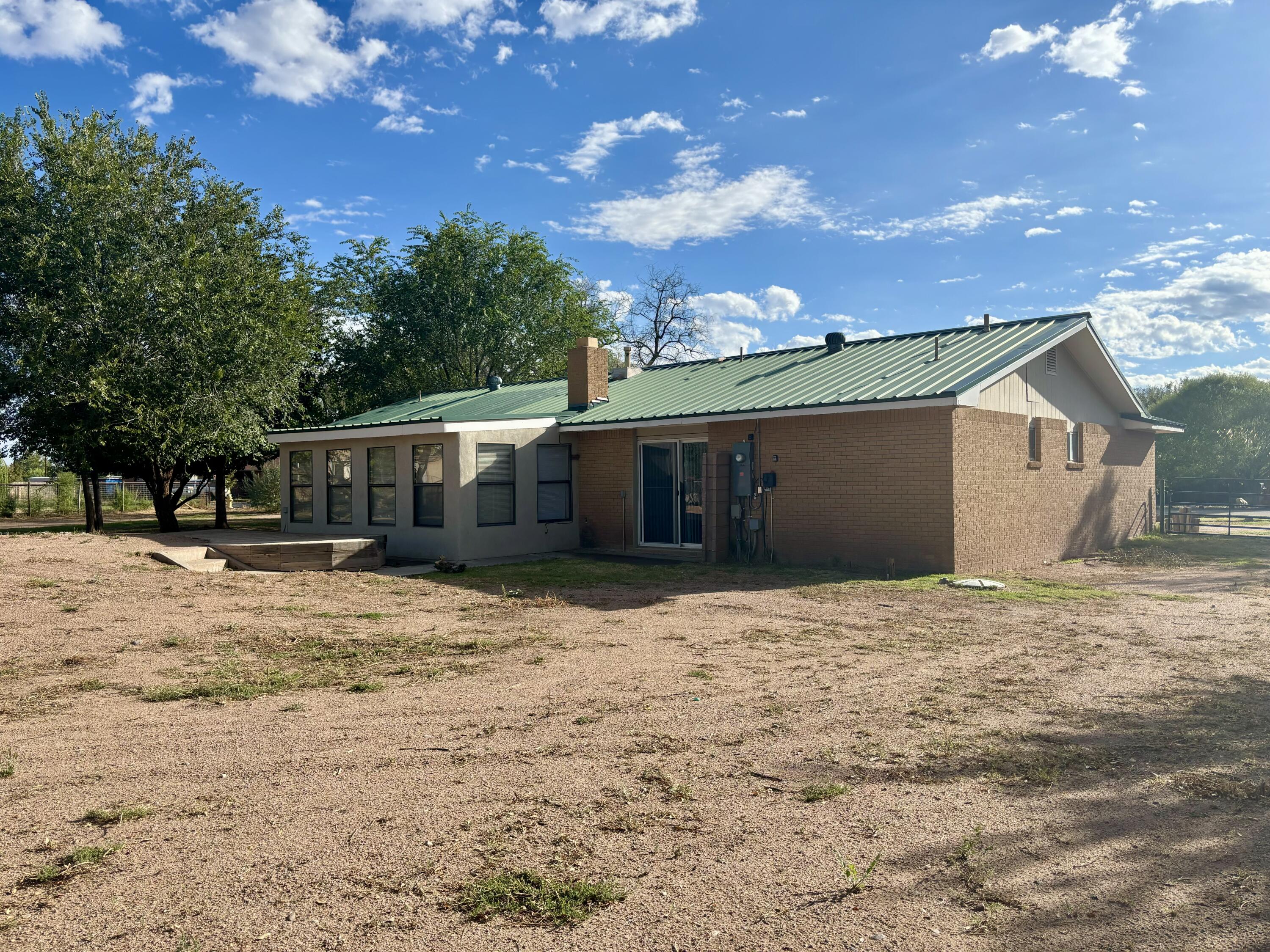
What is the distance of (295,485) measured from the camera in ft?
63.3

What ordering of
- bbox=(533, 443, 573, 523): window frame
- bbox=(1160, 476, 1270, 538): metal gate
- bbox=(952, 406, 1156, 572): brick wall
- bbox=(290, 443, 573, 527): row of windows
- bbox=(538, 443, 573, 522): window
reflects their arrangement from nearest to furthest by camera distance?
bbox=(952, 406, 1156, 572): brick wall
bbox=(290, 443, 573, 527): row of windows
bbox=(533, 443, 573, 523): window frame
bbox=(538, 443, 573, 522): window
bbox=(1160, 476, 1270, 538): metal gate

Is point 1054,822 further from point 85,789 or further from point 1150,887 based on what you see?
point 85,789

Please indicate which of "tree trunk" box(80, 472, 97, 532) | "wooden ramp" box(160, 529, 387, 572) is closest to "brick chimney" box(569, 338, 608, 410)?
"wooden ramp" box(160, 529, 387, 572)

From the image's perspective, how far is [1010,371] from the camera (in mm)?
13922

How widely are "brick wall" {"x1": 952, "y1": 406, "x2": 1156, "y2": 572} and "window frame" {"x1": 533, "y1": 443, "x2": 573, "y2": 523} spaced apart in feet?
25.3

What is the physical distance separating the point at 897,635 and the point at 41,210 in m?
20.3

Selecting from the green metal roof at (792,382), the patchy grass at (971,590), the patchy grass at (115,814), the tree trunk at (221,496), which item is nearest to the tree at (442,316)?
the tree trunk at (221,496)

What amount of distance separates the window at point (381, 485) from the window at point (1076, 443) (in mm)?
12899

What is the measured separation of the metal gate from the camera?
22391mm

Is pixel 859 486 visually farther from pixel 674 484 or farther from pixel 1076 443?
pixel 1076 443

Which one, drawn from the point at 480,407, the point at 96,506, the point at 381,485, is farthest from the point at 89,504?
the point at 480,407

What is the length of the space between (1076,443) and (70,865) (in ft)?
58.2

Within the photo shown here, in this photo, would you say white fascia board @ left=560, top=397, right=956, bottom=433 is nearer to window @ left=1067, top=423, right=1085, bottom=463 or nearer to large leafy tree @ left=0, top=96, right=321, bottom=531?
window @ left=1067, top=423, right=1085, bottom=463

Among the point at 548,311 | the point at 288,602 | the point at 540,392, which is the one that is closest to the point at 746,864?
the point at 288,602
